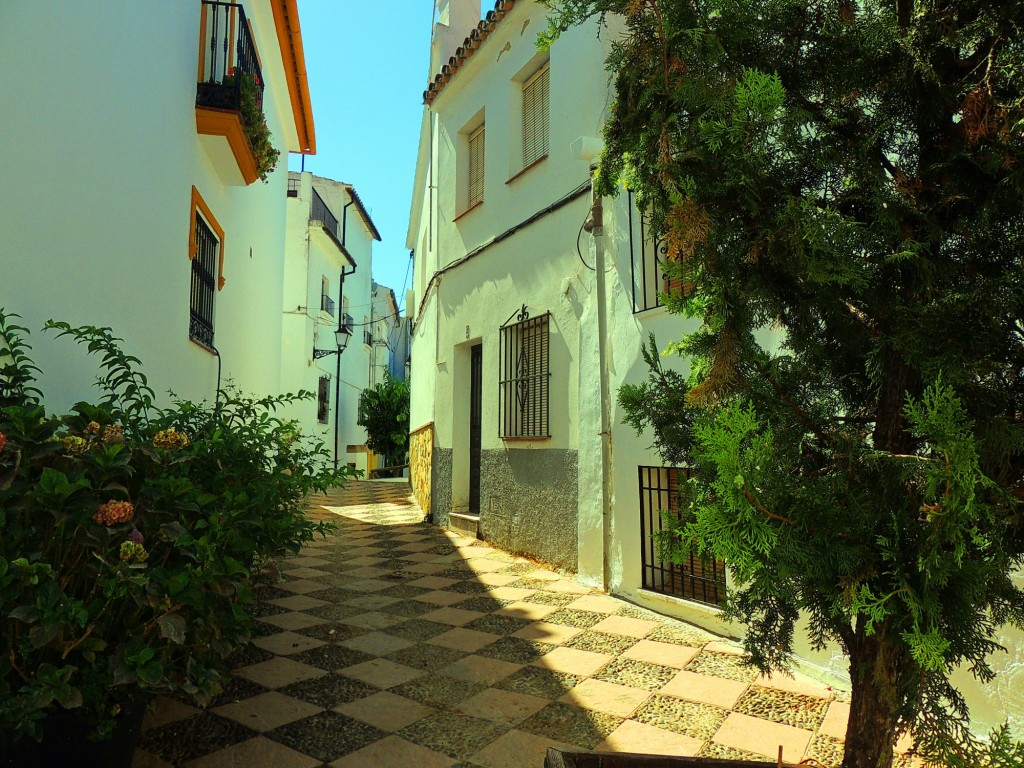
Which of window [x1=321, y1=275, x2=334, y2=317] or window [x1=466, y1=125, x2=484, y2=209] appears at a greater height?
window [x1=321, y1=275, x2=334, y2=317]

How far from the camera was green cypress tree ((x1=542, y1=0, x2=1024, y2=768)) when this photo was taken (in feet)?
4.18

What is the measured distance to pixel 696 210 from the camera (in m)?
1.44

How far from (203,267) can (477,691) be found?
4.09 metres

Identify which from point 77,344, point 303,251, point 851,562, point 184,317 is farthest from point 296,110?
point 851,562

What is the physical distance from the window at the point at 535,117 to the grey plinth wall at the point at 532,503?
297cm

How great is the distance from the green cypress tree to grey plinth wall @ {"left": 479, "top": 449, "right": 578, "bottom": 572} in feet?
12.4

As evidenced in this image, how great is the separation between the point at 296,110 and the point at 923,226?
383 inches

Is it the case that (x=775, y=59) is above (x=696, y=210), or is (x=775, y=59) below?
above

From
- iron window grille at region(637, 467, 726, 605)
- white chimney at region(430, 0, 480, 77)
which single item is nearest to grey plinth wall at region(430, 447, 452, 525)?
iron window grille at region(637, 467, 726, 605)

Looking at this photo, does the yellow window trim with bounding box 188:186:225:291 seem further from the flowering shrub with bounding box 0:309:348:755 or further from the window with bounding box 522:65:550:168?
the window with bounding box 522:65:550:168

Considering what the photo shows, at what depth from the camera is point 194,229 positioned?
16.0ft

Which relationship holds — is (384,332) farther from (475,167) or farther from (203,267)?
(203,267)

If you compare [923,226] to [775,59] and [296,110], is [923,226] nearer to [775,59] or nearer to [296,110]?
[775,59]

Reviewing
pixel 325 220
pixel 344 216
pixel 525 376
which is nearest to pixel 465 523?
pixel 525 376
